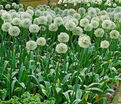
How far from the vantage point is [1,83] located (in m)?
3.59

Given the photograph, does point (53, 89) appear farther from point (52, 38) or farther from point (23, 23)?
point (52, 38)

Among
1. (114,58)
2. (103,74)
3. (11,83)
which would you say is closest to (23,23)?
(11,83)

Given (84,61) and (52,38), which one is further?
(52,38)

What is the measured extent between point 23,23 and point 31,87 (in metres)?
1.00

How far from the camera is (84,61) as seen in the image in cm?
423

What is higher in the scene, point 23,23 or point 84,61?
point 23,23

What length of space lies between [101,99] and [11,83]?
116 centimetres

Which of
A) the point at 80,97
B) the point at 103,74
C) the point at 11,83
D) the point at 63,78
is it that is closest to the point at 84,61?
the point at 103,74

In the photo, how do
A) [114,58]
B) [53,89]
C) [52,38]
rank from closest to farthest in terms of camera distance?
[53,89] < [114,58] < [52,38]

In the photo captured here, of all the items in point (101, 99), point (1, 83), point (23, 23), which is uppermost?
point (23, 23)

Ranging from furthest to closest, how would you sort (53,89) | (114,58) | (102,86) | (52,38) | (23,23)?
(52,38) → (114,58) → (23,23) → (102,86) → (53,89)

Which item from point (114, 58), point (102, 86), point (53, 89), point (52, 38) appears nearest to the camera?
point (53, 89)

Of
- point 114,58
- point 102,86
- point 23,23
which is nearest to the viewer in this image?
point 102,86

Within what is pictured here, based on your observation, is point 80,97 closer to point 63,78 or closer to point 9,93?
point 63,78
